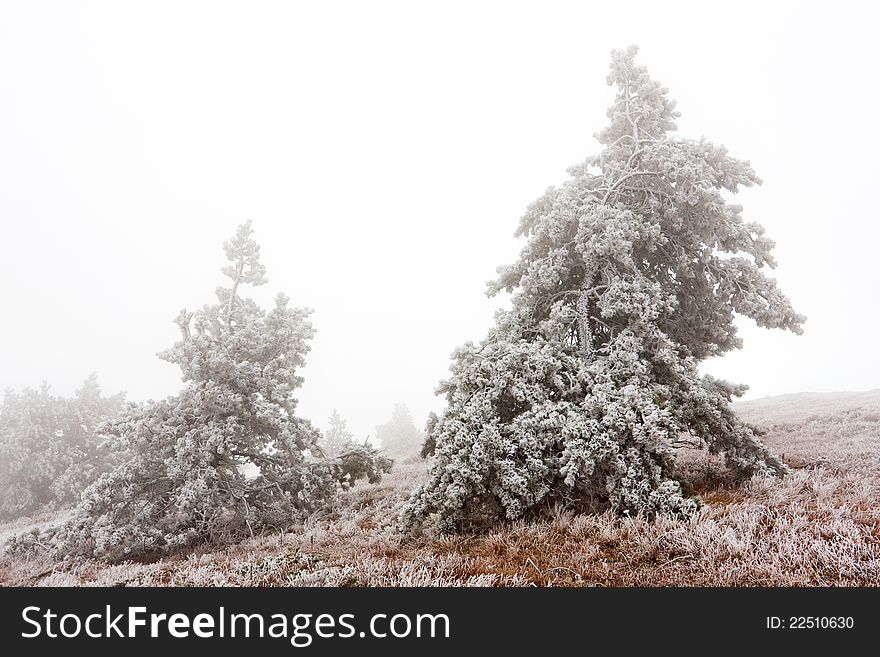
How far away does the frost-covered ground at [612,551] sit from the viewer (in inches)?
208

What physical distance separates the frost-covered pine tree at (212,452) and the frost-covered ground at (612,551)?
1.00 m

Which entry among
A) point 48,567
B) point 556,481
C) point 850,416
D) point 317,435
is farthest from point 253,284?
point 850,416

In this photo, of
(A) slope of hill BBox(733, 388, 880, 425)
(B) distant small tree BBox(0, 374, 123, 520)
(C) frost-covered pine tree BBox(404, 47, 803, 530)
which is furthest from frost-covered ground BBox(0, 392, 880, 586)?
(A) slope of hill BBox(733, 388, 880, 425)

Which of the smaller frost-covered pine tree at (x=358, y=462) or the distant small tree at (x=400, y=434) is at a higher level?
the smaller frost-covered pine tree at (x=358, y=462)

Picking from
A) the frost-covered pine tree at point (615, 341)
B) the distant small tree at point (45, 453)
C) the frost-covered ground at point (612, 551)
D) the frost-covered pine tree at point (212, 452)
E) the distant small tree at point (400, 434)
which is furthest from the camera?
the distant small tree at point (400, 434)

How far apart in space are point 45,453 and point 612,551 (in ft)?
99.5

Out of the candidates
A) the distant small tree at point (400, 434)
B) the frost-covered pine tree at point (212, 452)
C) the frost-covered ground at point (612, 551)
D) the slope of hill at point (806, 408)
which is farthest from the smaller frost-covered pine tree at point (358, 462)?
the distant small tree at point (400, 434)

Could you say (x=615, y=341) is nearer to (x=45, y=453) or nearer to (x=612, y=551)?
(x=612, y=551)

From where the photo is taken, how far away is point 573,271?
11.7 m

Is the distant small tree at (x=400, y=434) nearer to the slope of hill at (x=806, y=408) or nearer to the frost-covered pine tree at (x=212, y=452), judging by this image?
the slope of hill at (x=806, y=408)

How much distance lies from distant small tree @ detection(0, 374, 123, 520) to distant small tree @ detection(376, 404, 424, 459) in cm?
2266

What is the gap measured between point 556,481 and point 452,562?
126 inches

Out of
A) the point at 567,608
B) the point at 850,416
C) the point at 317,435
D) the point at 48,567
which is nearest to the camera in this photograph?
the point at 567,608

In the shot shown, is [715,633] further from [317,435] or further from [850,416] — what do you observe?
[850,416]
